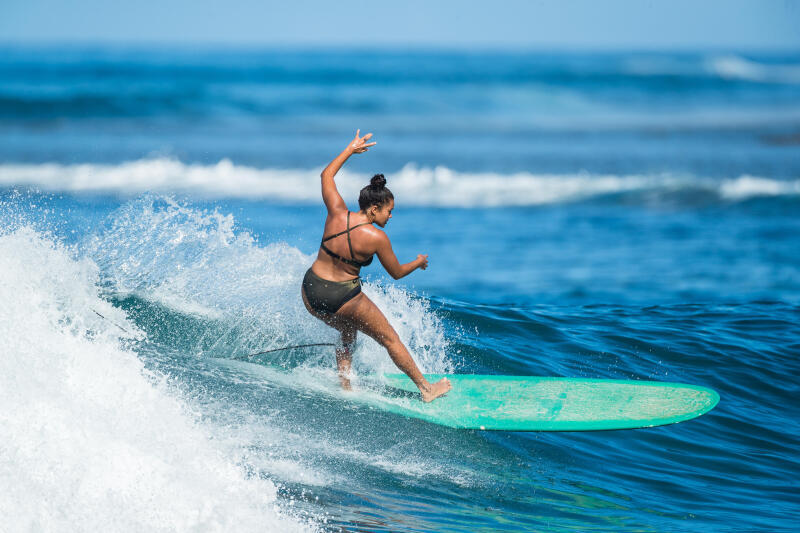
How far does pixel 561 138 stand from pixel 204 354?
24101 mm

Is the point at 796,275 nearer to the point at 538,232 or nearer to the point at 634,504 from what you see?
the point at 538,232

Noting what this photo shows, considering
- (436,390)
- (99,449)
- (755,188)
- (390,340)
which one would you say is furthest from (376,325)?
(755,188)

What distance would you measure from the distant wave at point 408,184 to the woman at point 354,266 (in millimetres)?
13207

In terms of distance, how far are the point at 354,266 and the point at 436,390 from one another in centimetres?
117

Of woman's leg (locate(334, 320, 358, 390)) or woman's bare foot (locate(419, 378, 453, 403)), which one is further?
woman's leg (locate(334, 320, 358, 390))

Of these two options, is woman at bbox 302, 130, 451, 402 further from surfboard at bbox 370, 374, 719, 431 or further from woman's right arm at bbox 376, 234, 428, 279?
surfboard at bbox 370, 374, 719, 431

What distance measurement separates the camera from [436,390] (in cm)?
591

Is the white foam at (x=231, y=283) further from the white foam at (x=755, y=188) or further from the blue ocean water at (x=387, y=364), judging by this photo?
the white foam at (x=755, y=188)

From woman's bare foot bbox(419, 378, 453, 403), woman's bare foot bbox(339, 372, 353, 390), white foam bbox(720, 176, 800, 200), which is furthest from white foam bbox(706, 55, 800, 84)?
woman's bare foot bbox(339, 372, 353, 390)

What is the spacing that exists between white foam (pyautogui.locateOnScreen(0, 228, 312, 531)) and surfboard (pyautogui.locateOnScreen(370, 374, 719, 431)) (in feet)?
5.69

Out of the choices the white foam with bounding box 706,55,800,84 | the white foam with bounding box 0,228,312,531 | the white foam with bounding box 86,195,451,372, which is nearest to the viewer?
the white foam with bounding box 0,228,312,531

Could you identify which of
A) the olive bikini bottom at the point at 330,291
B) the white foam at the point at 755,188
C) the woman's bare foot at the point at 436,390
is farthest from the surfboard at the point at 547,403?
Result: the white foam at the point at 755,188

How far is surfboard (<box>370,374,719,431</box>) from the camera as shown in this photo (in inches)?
222

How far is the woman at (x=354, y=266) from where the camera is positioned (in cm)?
541
